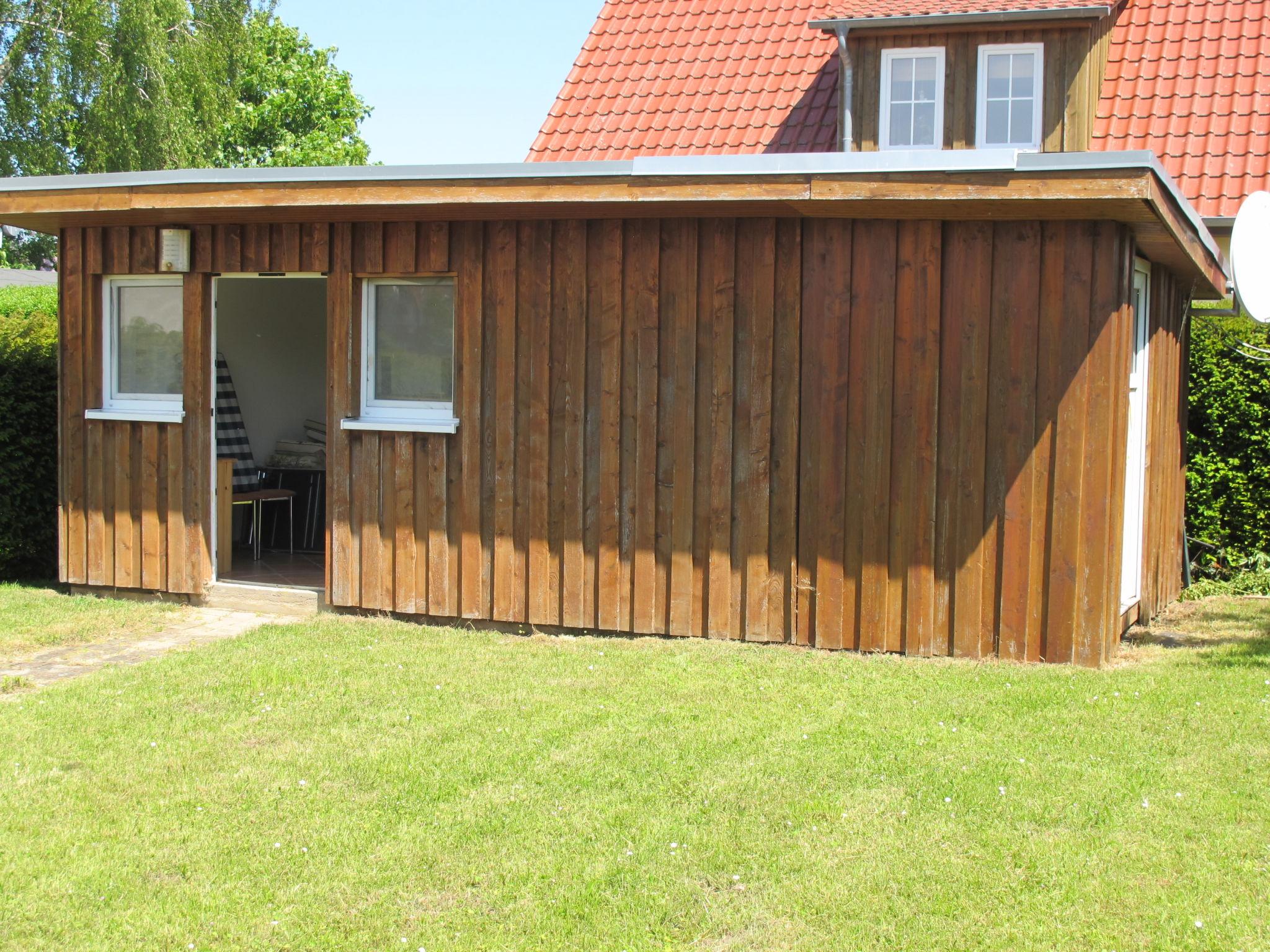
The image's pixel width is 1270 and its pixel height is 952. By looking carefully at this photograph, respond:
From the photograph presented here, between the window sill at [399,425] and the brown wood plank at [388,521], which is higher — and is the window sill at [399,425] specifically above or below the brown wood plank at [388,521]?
above

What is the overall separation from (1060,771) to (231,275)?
20.8 feet

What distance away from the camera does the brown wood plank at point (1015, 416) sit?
7.26 m

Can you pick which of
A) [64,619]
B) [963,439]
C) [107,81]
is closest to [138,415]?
[64,619]

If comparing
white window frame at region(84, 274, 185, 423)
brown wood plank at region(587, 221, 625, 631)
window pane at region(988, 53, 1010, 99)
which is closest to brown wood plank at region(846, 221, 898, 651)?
brown wood plank at region(587, 221, 625, 631)

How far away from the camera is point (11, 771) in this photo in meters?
5.48

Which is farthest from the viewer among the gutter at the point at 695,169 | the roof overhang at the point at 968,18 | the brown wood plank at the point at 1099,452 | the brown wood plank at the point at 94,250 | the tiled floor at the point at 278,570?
the roof overhang at the point at 968,18

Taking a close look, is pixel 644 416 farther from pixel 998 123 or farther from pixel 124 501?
pixel 998 123

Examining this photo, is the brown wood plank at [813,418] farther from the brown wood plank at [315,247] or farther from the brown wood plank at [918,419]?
the brown wood plank at [315,247]

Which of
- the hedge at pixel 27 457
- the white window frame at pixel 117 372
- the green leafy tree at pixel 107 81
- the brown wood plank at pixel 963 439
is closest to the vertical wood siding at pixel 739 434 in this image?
the brown wood plank at pixel 963 439

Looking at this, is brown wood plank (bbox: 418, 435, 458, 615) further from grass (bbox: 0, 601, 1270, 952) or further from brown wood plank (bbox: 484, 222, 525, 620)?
grass (bbox: 0, 601, 1270, 952)

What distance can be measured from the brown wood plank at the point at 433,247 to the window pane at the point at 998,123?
6.38 m

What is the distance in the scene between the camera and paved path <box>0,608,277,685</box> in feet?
24.1

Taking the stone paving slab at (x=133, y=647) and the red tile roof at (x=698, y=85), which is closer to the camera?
the stone paving slab at (x=133, y=647)

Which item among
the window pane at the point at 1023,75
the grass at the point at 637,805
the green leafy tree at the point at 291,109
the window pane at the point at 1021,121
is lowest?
the grass at the point at 637,805
